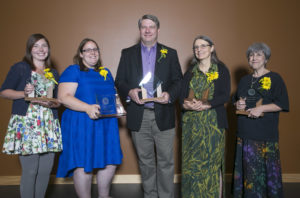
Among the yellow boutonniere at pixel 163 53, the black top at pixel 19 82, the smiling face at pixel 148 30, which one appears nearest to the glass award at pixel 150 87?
the yellow boutonniere at pixel 163 53

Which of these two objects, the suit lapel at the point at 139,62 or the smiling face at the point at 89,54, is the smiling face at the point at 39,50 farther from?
the suit lapel at the point at 139,62

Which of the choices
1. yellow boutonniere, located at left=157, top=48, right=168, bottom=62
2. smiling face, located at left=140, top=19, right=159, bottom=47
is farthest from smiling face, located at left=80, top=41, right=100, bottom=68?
yellow boutonniere, located at left=157, top=48, right=168, bottom=62

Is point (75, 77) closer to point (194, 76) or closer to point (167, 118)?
point (167, 118)

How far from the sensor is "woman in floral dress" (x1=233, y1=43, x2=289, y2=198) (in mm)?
2395

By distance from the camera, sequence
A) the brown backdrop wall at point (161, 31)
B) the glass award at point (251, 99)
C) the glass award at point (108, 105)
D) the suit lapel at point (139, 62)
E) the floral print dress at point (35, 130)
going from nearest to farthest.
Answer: the floral print dress at point (35, 130) → the glass award at point (108, 105) → the glass award at point (251, 99) → the suit lapel at point (139, 62) → the brown backdrop wall at point (161, 31)

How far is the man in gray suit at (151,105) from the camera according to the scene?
250cm

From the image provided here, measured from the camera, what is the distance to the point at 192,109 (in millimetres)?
2389

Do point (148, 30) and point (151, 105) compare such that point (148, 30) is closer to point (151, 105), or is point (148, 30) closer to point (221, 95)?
point (151, 105)

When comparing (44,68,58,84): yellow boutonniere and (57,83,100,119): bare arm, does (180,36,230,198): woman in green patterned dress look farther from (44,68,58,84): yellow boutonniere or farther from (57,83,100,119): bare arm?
(44,68,58,84): yellow boutonniere

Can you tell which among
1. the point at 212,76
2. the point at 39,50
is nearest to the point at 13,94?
the point at 39,50

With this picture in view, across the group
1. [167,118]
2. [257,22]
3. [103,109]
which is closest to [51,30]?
[103,109]

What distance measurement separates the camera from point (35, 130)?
2.21 meters

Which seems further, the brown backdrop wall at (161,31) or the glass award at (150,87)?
the brown backdrop wall at (161,31)

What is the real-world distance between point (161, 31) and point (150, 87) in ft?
4.26
